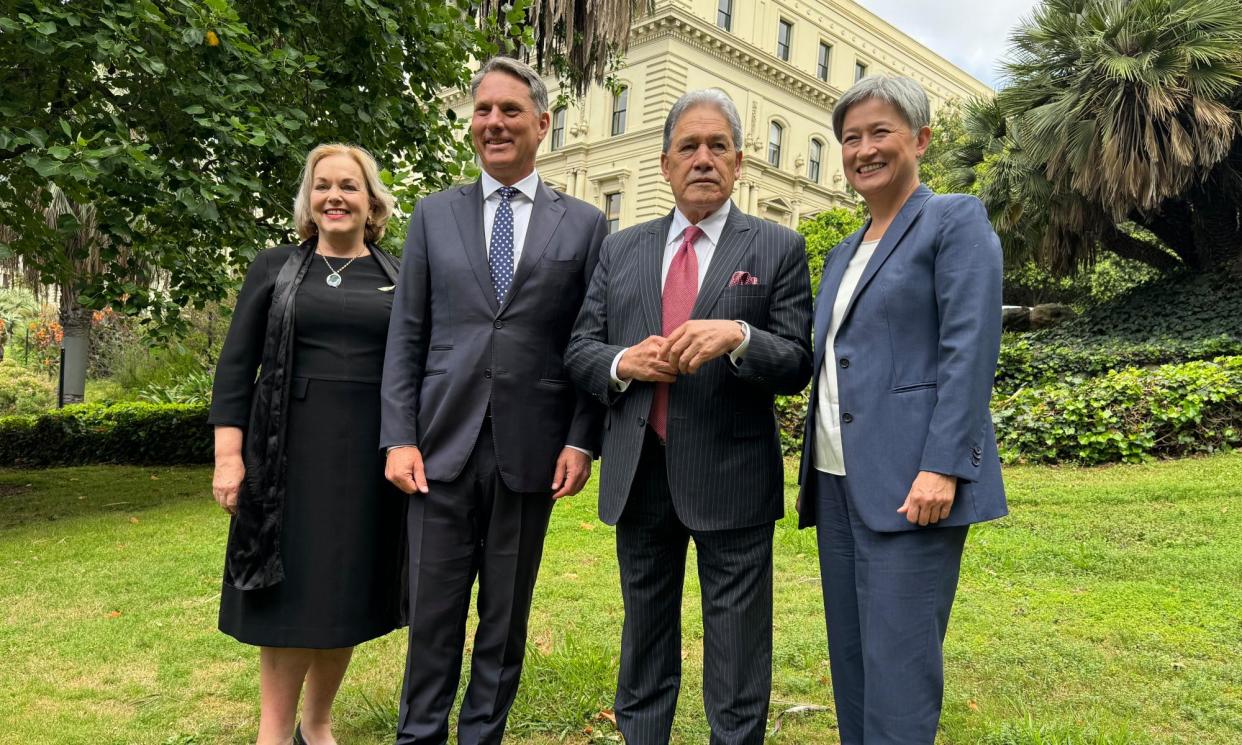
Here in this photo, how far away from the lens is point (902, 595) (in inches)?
92.0

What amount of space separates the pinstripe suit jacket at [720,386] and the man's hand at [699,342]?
15cm

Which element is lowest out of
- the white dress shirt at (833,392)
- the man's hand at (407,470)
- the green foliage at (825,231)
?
the man's hand at (407,470)

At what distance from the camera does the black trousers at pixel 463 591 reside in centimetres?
276

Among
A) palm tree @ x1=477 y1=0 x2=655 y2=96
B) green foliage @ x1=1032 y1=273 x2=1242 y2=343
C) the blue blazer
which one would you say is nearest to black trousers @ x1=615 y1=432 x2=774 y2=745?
the blue blazer

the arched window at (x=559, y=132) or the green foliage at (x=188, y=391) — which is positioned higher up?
the arched window at (x=559, y=132)

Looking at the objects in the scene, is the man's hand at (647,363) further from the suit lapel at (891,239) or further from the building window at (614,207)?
the building window at (614,207)

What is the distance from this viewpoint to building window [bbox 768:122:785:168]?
35.6 meters

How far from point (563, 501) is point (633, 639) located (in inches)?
258

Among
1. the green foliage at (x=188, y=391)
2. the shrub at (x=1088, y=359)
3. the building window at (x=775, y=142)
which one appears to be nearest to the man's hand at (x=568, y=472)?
the shrub at (x=1088, y=359)

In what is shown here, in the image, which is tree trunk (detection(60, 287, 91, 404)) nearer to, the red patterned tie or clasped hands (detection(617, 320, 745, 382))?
the red patterned tie

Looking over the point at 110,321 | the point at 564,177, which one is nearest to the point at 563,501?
the point at 110,321

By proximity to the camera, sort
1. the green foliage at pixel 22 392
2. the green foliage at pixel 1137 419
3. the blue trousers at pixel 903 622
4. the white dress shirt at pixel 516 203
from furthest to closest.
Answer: the green foliage at pixel 22 392 → the green foliage at pixel 1137 419 → the white dress shirt at pixel 516 203 → the blue trousers at pixel 903 622

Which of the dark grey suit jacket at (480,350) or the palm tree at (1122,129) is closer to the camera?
the dark grey suit jacket at (480,350)

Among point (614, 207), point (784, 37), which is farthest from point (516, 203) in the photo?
point (784, 37)
